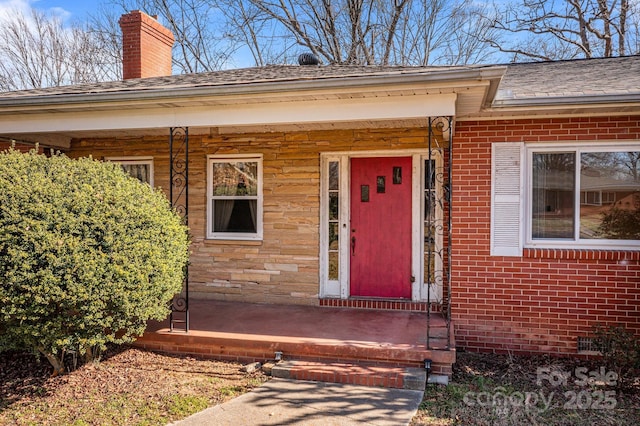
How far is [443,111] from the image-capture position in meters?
4.76

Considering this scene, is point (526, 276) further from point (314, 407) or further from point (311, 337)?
point (314, 407)

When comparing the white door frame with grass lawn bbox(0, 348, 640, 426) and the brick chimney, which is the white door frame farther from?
the brick chimney

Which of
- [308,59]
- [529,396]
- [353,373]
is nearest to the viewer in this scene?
[529,396]

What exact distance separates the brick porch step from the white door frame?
2.11 metres

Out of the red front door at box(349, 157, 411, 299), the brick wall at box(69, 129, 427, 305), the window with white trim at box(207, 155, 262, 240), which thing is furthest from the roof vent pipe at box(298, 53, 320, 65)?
the red front door at box(349, 157, 411, 299)

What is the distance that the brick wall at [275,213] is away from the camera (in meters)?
6.98

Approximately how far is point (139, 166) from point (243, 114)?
3378mm

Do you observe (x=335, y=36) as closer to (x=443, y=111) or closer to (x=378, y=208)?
(x=378, y=208)

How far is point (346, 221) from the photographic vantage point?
23.1ft

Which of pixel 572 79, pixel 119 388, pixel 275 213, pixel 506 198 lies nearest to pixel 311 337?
pixel 119 388

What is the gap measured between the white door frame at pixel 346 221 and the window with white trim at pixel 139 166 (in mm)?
3039

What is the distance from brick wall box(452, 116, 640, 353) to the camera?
5609 millimetres

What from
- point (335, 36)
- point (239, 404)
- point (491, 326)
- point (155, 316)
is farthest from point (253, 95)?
point (335, 36)

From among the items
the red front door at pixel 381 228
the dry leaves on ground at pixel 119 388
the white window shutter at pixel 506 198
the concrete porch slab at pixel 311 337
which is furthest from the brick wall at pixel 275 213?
the dry leaves on ground at pixel 119 388
